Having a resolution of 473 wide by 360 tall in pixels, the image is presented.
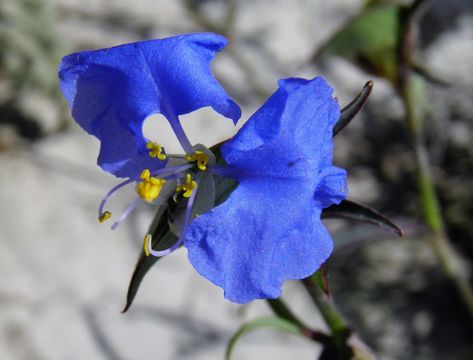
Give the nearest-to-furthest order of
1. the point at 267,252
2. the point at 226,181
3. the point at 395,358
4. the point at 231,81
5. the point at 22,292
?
the point at 267,252 → the point at 226,181 → the point at 395,358 → the point at 22,292 → the point at 231,81

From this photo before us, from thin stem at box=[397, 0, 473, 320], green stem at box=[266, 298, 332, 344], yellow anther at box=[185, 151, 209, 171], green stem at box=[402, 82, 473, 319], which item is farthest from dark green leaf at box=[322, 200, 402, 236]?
green stem at box=[402, 82, 473, 319]

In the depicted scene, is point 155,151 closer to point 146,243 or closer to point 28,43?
point 146,243

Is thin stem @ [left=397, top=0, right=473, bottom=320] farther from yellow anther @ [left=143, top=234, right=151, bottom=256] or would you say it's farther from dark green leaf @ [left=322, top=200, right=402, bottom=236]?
yellow anther @ [left=143, top=234, right=151, bottom=256]

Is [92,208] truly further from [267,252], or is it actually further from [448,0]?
[267,252]

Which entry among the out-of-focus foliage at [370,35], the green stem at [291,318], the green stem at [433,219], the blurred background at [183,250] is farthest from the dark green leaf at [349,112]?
the blurred background at [183,250]

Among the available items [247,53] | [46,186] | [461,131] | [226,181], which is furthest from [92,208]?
→ [226,181]
